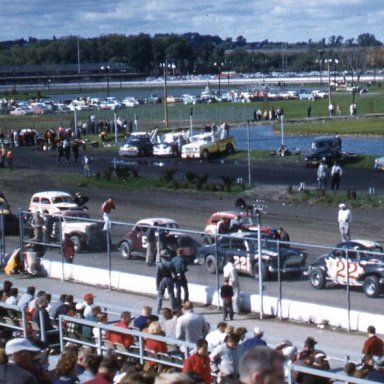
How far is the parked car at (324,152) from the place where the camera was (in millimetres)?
56566

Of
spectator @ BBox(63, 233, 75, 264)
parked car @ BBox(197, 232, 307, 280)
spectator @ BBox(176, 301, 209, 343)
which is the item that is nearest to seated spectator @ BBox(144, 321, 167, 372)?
spectator @ BBox(176, 301, 209, 343)

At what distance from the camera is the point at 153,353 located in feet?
48.1

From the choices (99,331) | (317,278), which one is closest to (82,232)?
(317,278)

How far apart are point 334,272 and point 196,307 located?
3.84 m

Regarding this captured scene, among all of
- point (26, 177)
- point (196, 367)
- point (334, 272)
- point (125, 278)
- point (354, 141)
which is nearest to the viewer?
point (196, 367)

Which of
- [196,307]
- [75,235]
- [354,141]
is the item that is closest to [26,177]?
[354,141]

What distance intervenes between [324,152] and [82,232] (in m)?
30.8

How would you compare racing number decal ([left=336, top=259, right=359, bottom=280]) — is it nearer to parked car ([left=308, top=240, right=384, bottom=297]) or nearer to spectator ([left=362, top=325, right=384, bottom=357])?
parked car ([left=308, top=240, right=384, bottom=297])

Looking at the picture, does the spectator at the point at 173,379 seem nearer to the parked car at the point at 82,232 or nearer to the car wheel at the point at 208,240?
the car wheel at the point at 208,240

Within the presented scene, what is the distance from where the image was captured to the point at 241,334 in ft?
47.3

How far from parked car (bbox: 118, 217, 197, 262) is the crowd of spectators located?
570cm

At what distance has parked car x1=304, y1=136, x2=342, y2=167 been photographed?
56.6m

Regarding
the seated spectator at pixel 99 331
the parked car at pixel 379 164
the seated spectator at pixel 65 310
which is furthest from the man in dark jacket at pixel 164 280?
the parked car at pixel 379 164

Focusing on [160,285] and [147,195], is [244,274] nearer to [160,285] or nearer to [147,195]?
[160,285]
